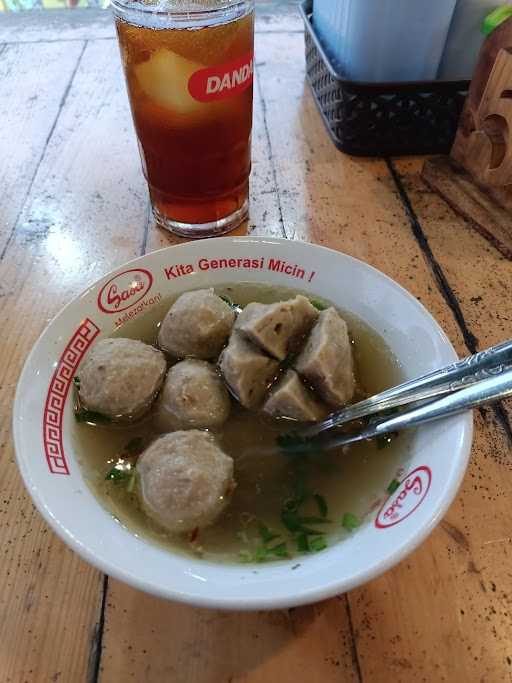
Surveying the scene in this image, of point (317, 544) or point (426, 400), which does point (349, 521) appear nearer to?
point (317, 544)

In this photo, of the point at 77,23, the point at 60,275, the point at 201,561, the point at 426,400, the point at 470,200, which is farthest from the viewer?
the point at 77,23

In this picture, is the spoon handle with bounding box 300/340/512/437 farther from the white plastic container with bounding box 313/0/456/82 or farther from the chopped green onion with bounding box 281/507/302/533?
the white plastic container with bounding box 313/0/456/82

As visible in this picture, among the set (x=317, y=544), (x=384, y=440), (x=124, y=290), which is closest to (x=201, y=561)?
(x=317, y=544)

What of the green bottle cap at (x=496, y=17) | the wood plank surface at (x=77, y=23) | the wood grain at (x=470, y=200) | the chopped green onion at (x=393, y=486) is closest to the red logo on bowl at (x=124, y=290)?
the chopped green onion at (x=393, y=486)

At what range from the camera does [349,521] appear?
33.8 inches

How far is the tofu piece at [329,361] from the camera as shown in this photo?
1.01 meters

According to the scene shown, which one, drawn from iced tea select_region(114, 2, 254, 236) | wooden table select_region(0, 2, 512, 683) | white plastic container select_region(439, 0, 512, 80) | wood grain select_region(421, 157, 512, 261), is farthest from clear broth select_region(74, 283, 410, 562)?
white plastic container select_region(439, 0, 512, 80)

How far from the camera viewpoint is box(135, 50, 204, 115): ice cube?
3.81ft

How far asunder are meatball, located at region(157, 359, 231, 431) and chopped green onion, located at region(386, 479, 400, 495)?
34 centimetres

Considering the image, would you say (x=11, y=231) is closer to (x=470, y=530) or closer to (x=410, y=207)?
(x=410, y=207)

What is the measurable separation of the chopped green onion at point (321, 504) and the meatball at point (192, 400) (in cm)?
23

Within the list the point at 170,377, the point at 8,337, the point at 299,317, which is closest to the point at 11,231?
the point at 8,337

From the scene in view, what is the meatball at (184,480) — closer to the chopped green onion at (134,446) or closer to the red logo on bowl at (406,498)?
the chopped green onion at (134,446)

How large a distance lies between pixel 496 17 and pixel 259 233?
88 centimetres
